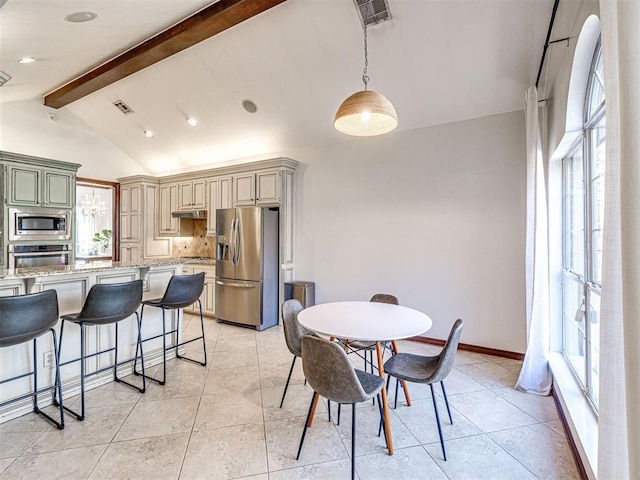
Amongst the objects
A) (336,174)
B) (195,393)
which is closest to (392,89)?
(336,174)

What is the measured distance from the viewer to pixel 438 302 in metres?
4.02

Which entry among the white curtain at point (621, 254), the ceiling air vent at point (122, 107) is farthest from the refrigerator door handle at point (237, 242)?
the white curtain at point (621, 254)

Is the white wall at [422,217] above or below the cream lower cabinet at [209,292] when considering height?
above

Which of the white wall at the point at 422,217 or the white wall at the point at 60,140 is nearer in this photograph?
the white wall at the point at 422,217

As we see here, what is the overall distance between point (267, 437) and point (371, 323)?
1055 millimetres

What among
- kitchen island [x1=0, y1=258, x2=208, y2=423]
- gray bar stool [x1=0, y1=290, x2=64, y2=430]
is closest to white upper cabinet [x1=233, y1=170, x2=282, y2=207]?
kitchen island [x1=0, y1=258, x2=208, y2=423]

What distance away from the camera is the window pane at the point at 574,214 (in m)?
2.54

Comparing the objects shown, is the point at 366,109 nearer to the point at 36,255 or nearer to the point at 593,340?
the point at 593,340

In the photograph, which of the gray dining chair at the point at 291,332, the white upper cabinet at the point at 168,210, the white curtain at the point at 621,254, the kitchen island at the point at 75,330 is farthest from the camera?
the white upper cabinet at the point at 168,210

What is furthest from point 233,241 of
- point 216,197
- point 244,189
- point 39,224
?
point 39,224

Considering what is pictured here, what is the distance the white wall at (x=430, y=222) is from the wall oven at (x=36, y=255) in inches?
151

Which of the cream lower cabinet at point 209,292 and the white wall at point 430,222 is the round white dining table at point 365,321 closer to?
the white wall at point 430,222

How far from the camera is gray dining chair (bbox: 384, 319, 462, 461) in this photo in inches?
78.7

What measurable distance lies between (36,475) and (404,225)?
3937 millimetres
